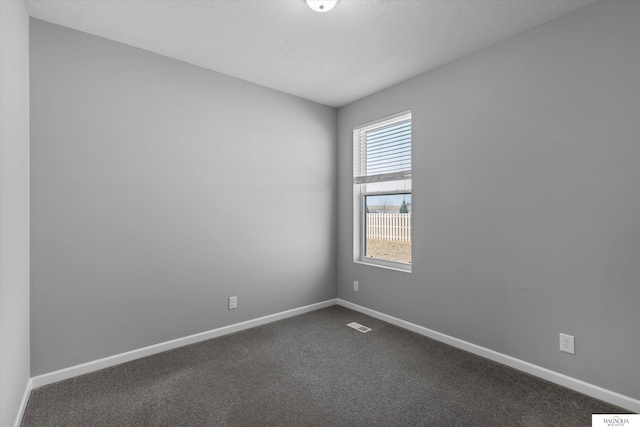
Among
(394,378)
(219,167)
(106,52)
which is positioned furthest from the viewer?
(219,167)

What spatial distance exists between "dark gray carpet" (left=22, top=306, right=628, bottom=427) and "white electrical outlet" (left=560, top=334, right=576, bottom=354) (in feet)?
0.87

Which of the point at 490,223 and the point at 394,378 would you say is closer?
the point at 394,378

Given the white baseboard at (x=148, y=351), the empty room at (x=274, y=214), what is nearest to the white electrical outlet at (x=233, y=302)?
the empty room at (x=274, y=214)

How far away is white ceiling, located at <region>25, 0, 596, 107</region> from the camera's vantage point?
82.1 inches

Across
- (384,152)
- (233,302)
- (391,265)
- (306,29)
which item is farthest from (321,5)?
(233,302)

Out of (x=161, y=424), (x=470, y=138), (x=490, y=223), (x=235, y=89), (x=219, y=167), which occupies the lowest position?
(x=161, y=424)

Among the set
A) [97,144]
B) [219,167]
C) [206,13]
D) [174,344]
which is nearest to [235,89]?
[219,167]

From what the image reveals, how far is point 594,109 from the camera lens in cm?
206

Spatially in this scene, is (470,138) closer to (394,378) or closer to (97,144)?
(394,378)

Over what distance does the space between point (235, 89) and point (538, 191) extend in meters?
2.90

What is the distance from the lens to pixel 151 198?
2.67 m

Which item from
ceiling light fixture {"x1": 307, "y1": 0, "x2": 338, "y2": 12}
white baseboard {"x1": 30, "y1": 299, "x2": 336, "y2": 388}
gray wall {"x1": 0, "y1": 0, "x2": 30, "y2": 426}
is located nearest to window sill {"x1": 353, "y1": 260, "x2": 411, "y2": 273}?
white baseboard {"x1": 30, "y1": 299, "x2": 336, "y2": 388}

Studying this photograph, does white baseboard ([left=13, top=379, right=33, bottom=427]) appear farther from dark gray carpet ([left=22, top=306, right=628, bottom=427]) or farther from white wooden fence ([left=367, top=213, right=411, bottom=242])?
white wooden fence ([left=367, top=213, right=411, bottom=242])

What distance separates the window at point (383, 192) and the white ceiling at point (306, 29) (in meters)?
0.70
